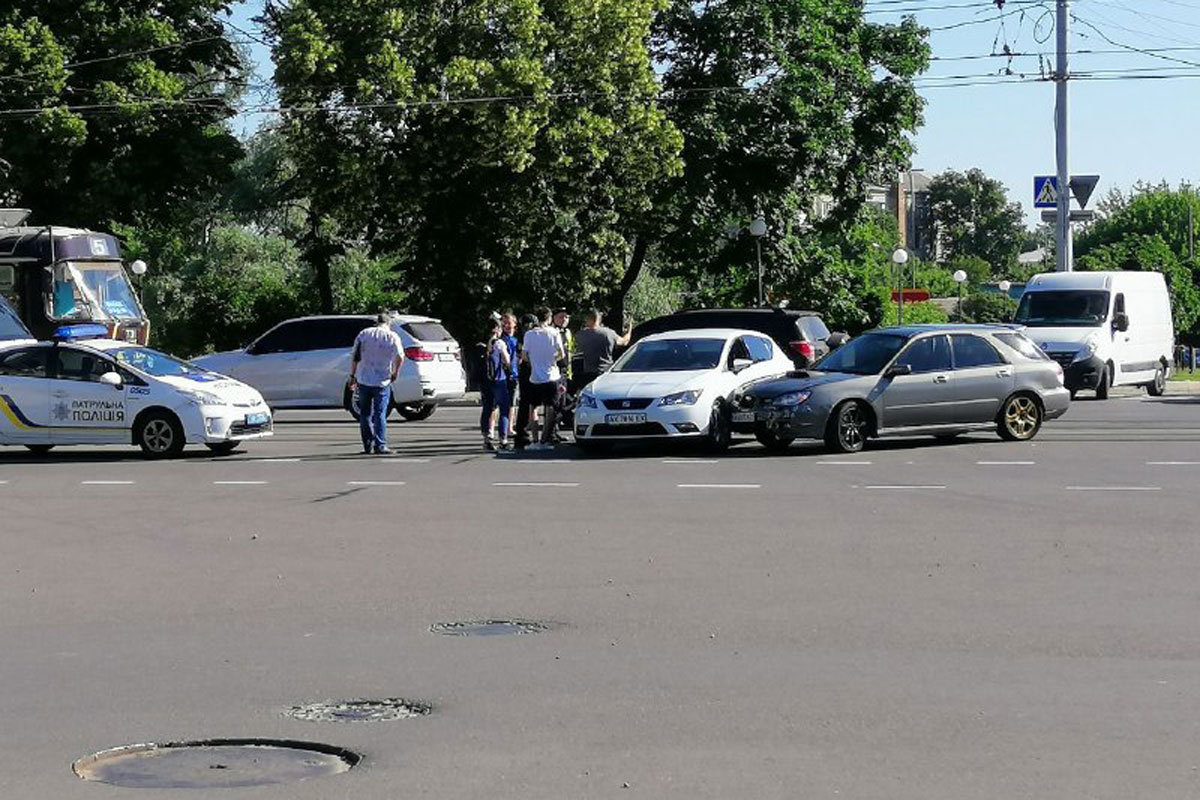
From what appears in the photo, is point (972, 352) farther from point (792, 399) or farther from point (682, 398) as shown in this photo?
point (682, 398)

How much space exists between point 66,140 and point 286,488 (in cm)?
3016

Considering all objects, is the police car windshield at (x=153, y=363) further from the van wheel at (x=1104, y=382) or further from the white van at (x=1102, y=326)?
the van wheel at (x=1104, y=382)

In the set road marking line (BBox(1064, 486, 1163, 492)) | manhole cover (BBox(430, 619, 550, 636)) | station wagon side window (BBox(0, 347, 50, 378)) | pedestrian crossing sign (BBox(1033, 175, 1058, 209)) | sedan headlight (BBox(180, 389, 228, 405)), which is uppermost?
pedestrian crossing sign (BBox(1033, 175, 1058, 209))

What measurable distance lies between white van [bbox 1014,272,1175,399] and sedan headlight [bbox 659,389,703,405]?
48.9 feet

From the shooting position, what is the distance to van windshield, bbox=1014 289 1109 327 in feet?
119

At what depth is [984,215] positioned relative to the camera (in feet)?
498

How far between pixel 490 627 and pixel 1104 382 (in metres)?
27.5

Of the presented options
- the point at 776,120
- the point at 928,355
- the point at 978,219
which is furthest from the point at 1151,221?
the point at 928,355

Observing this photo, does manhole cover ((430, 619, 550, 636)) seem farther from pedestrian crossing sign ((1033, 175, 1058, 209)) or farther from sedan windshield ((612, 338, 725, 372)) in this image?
pedestrian crossing sign ((1033, 175, 1058, 209))

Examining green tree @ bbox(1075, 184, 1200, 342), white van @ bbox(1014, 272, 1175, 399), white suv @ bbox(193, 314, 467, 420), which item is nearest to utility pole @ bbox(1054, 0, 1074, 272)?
white van @ bbox(1014, 272, 1175, 399)

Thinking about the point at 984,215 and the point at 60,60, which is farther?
the point at 984,215

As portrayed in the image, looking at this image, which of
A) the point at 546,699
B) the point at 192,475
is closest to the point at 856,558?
the point at 546,699

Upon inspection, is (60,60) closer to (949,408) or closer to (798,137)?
(798,137)

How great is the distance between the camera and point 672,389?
2222cm
